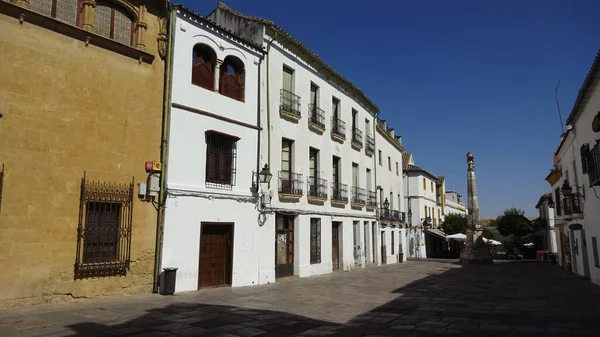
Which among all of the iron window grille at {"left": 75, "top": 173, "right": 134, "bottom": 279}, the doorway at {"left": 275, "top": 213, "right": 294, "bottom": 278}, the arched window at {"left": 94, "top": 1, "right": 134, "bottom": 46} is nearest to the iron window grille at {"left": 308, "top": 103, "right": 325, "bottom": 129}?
the doorway at {"left": 275, "top": 213, "right": 294, "bottom": 278}

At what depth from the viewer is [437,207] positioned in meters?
44.1

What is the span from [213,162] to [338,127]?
9305 millimetres

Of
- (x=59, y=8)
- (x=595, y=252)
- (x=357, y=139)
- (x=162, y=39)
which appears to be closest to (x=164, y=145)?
(x=162, y=39)

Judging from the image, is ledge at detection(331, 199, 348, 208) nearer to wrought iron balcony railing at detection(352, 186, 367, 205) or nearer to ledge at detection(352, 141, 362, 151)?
wrought iron balcony railing at detection(352, 186, 367, 205)

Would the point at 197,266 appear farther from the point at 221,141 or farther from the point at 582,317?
A: the point at 582,317

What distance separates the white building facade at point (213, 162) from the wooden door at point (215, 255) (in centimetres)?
3

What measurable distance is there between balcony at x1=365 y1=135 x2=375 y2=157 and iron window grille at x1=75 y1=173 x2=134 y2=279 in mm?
16017

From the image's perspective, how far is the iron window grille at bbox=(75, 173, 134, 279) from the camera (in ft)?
32.7

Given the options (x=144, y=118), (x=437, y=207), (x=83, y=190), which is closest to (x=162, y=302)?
(x=83, y=190)

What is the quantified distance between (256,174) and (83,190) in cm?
610

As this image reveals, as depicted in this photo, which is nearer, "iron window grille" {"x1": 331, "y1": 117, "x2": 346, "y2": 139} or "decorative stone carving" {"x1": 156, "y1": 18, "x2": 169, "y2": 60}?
"decorative stone carving" {"x1": 156, "y1": 18, "x2": 169, "y2": 60}

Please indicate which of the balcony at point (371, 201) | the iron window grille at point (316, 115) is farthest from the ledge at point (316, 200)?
the balcony at point (371, 201)

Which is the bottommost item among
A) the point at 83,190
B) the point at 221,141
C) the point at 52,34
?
the point at 83,190

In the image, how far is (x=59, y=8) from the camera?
10031 millimetres
